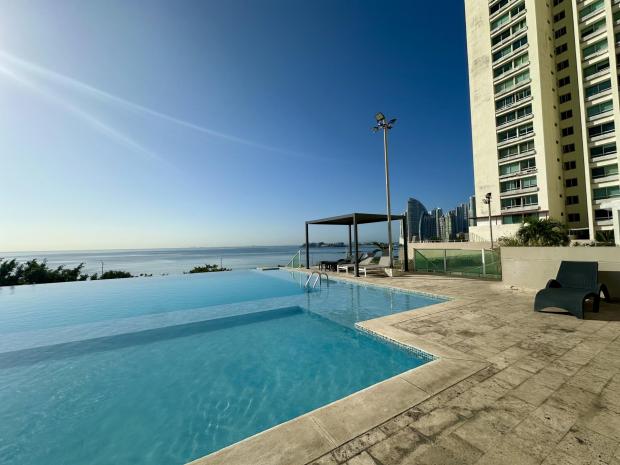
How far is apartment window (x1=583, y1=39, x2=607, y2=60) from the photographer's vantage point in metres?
25.0

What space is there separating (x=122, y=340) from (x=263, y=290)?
645 centimetres

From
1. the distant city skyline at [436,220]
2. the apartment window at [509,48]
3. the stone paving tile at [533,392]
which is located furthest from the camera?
the distant city skyline at [436,220]

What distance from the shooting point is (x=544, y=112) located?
2905cm

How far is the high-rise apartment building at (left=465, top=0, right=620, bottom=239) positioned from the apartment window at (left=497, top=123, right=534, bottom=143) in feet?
0.37

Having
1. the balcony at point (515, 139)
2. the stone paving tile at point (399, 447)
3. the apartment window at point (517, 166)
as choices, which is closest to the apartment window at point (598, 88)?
the balcony at point (515, 139)

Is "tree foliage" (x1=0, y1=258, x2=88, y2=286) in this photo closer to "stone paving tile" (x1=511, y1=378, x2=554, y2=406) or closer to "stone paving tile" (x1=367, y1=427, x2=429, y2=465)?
"stone paving tile" (x1=367, y1=427, x2=429, y2=465)

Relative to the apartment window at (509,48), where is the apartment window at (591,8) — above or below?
below

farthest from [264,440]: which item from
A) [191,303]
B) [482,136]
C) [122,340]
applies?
[482,136]

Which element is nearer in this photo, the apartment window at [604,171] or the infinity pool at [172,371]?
the infinity pool at [172,371]

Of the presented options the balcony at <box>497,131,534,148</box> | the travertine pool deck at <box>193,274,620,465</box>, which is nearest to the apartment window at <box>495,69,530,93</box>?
the balcony at <box>497,131,534,148</box>

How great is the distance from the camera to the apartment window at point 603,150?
24816 millimetres

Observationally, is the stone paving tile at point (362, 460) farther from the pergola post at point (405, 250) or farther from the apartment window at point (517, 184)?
the apartment window at point (517, 184)

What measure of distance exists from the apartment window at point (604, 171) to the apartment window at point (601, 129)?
3.42 meters

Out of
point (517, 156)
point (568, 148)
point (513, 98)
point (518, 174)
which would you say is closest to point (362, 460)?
point (518, 174)
